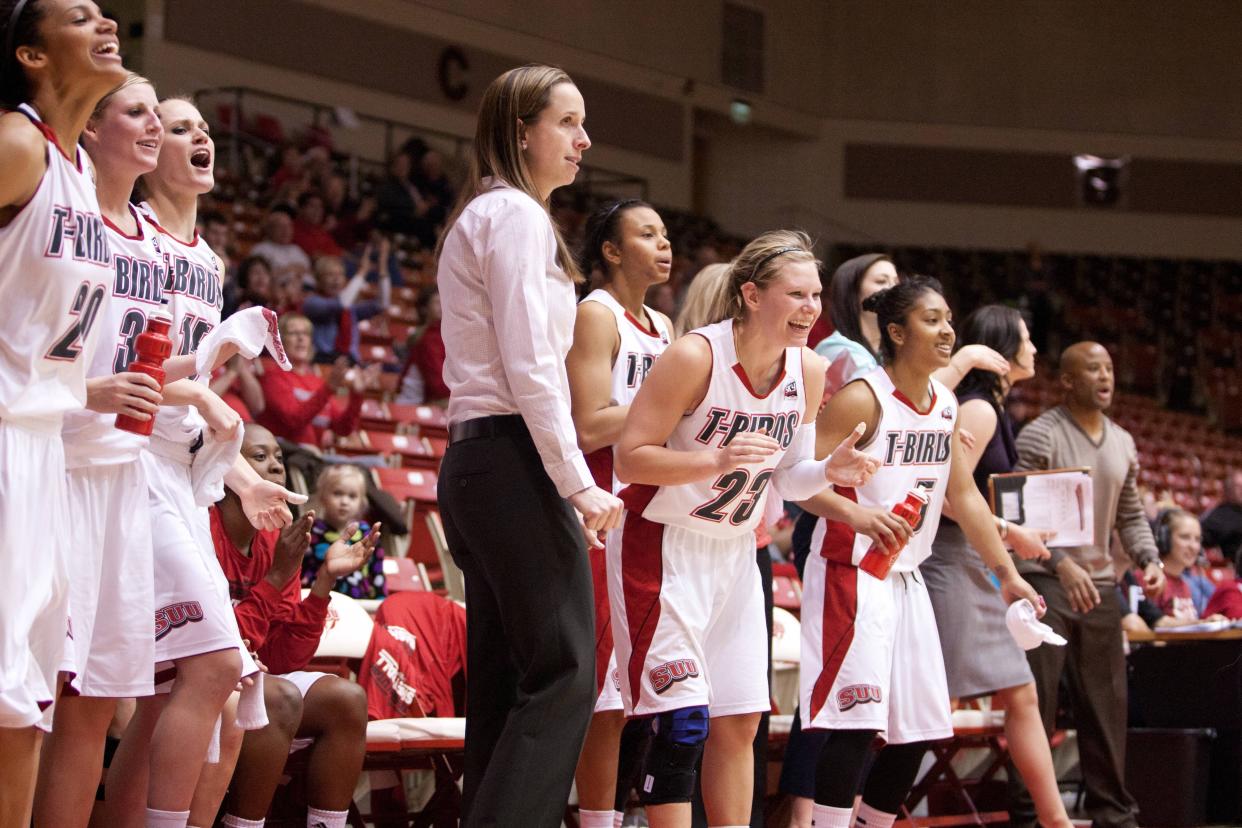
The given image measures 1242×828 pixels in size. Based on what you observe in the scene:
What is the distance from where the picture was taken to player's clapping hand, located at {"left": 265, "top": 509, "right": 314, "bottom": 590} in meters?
4.06

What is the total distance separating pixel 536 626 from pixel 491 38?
16.7m

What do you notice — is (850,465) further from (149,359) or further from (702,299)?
(149,359)

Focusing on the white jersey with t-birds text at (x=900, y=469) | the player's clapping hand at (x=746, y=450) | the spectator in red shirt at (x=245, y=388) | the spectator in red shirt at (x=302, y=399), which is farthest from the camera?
the spectator in red shirt at (x=302, y=399)

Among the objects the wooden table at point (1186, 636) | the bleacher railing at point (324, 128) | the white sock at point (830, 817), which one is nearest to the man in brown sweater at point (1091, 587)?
the wooden table at point (1186, 636)

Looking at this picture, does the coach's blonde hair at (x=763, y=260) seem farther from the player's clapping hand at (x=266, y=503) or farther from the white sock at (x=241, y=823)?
the white sock at (x=241, y=823)

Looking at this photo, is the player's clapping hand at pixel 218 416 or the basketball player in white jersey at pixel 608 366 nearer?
the player's clapping hand at pixel 218 416

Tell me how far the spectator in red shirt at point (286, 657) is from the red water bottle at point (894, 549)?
1.42 meters

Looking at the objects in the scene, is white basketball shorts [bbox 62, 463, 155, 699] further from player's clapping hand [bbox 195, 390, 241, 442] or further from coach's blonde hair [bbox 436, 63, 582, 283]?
coach's blonde hair [bbox 436, 63, 582, 283]

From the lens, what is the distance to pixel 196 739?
3.18 meters

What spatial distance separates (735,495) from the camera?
12.1ft

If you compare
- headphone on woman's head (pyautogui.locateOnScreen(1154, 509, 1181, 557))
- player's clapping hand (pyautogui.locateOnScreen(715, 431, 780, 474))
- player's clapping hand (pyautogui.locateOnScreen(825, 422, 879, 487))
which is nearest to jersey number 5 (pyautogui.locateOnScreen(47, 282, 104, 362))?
player's clapping hand (pyautogui.locateOnScreen(715, 431, 780, 474))

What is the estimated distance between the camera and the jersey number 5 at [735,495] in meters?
3.66

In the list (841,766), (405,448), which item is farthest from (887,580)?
(405,448)

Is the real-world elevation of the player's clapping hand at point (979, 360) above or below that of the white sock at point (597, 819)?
above
